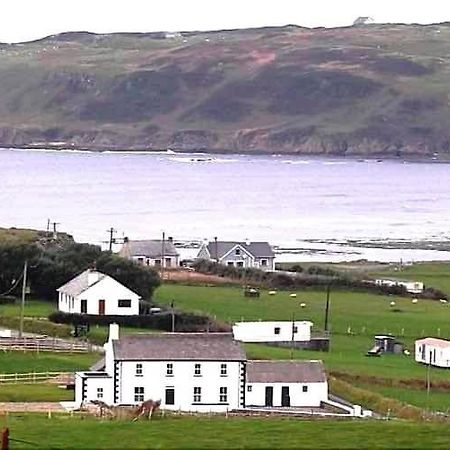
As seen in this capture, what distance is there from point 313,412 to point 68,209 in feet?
397

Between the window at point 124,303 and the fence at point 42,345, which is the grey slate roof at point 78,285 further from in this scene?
the fence at point 42,345

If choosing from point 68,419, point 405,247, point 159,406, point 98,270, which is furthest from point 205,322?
point 405,247

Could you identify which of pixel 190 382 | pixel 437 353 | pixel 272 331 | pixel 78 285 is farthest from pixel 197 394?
pixel 78 285

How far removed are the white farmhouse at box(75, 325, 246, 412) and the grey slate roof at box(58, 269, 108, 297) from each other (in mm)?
17512

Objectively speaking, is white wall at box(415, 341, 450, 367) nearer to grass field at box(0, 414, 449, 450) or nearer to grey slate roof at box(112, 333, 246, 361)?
grey slate roof at box(112, 333, 246, 361)

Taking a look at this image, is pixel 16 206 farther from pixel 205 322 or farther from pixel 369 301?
pixel 205 322

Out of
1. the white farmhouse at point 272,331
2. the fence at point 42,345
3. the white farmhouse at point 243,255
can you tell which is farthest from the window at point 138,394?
the white farmhouse at point 243,255

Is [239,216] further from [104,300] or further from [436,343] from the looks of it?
[436,343]

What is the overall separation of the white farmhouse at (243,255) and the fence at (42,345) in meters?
34.2

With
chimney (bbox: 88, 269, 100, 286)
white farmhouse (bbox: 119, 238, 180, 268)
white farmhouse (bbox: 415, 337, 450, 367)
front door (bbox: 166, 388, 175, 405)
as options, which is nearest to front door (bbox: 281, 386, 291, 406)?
front door (bbox: 166, 388, 175, 405)

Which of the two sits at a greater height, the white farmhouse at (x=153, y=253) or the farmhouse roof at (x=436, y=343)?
the white farmhouse at (x=153, y=253)

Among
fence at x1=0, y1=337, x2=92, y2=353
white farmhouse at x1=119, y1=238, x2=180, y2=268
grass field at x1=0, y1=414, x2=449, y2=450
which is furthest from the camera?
white farmhouse at x1=119, y1=238, x2=180, y2=268

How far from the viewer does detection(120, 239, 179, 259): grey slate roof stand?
8604cm

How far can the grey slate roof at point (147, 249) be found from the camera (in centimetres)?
8604
